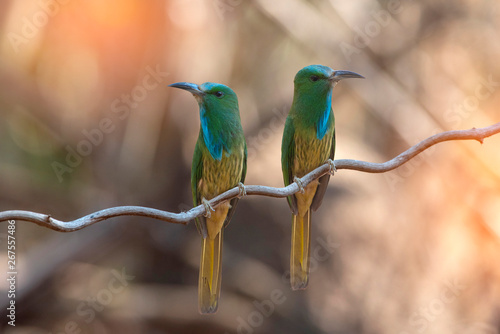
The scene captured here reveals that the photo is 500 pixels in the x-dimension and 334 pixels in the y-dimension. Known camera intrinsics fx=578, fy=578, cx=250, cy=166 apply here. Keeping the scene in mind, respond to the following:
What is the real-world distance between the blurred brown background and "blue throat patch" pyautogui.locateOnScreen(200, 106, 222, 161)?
316 cm

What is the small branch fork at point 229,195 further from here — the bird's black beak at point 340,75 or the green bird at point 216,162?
the bird's black beak at point 340,75

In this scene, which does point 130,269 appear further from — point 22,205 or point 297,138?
point 297,138

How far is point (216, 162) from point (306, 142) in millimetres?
267

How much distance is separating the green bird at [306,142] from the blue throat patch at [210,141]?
0.19 m

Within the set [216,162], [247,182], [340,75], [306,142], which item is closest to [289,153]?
[306,142]

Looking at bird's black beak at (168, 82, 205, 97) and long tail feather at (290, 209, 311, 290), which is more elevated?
bird's black beak at (168, 82, 205, 97)

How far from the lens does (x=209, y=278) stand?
4.82ft

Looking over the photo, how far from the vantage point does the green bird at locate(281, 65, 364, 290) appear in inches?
55.0

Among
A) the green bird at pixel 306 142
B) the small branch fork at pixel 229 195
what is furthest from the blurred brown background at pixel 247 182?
the small branch fork at pixel 229 195

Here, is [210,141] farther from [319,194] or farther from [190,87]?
[319,194]

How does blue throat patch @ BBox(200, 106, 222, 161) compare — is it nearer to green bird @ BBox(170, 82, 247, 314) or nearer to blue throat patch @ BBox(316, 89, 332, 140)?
green bird @ BBox(170, 82, 247, 314)

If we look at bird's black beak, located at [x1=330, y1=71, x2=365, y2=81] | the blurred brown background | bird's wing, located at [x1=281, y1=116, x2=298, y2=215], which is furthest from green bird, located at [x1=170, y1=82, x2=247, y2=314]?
the blurred brown background

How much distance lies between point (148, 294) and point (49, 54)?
250cm

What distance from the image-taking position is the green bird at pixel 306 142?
140 centimetres
